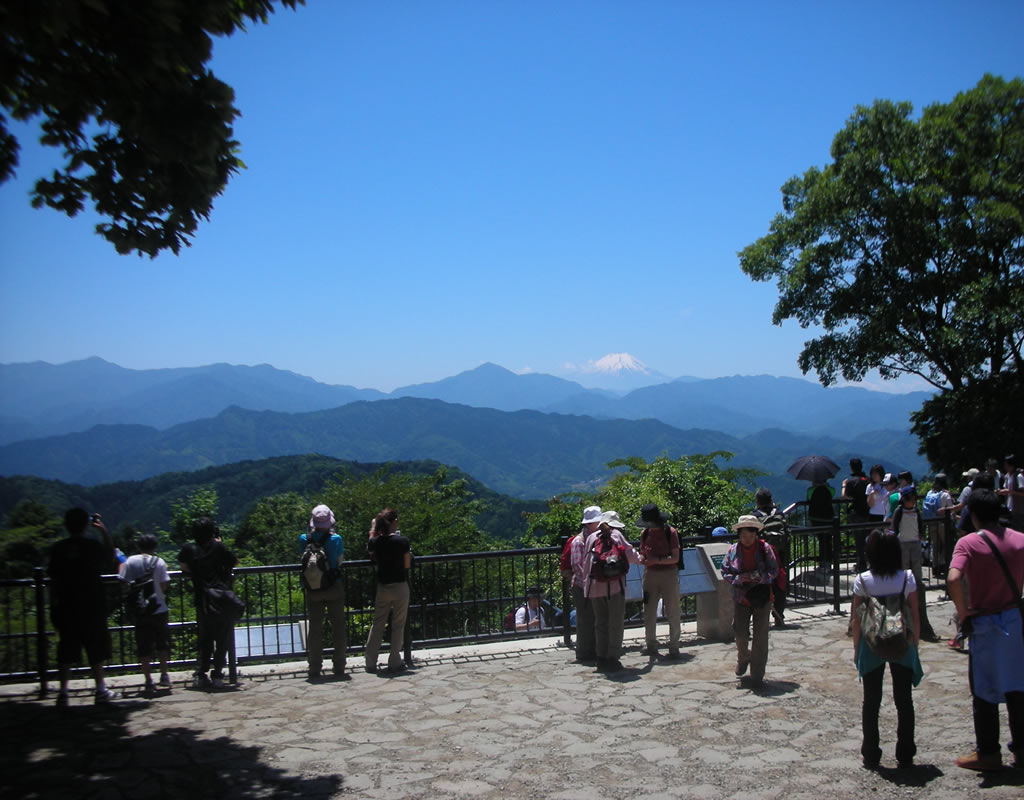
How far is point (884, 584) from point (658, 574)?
389 cm

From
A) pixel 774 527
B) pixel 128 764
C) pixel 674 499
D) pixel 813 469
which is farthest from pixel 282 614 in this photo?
pixel 674 499

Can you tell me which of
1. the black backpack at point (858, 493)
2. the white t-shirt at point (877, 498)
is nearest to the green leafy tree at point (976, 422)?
the black backpack at point (858, 493)

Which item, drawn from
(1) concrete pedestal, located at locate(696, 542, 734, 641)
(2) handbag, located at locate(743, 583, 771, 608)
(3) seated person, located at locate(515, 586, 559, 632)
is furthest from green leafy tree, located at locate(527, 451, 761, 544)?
(2) handbag, located at locate(743, 583, 771, 608)

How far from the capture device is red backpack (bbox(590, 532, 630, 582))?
8492 mm

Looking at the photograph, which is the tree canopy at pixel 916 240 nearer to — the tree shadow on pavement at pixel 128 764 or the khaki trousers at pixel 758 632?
the khaki trousers at pixel 758 632

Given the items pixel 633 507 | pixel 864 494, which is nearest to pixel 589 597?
pixel 864 494

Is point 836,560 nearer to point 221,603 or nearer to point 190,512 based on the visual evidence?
point 221,603

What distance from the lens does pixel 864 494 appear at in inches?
567

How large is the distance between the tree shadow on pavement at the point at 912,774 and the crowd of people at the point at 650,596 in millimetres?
84

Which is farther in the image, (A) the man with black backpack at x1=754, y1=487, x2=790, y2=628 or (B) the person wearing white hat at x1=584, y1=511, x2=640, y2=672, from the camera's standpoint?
(A) the man with black backpack at x1=754, y1=487, x2=790, y2=628

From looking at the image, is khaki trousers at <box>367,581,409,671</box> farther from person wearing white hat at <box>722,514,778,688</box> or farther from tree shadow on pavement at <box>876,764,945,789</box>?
tree shadow on pavement at <box>876,764,945,789</box>

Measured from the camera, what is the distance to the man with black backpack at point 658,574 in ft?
30.0

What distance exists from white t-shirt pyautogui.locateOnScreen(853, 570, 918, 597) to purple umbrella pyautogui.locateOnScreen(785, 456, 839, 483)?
393 inches

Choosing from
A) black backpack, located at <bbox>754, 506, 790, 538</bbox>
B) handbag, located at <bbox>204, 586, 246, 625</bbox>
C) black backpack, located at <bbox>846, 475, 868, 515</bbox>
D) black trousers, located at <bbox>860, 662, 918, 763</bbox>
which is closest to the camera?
black trousers, located at <bbox>860, 662, 918, 763</bbox>
